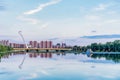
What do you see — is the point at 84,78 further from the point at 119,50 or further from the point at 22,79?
the point at 119,50

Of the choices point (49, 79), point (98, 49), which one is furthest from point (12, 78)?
point (98, 49)

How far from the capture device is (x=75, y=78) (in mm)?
15023

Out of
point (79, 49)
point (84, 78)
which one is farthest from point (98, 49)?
point (84, 78)

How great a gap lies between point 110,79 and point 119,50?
164 feet

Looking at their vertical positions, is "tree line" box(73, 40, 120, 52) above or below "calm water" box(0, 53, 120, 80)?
above

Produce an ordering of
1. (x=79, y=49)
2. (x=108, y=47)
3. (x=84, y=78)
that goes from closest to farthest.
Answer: (x=84, y=78) → (x=108, y=47) → (x=79, y=49)

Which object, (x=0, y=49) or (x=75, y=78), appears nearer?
(x=75, y=78)

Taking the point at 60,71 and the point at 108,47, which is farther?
the point at 108,47

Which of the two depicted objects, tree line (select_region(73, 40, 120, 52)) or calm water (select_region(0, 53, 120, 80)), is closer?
calm water (select_region(0, 53, 120, 80))

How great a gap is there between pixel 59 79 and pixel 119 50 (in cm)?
5057

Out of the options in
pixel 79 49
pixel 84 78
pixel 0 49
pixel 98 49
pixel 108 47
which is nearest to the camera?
pixel 84 78

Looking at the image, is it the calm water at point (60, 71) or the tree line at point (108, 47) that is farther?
the tree line at point (108, 47)

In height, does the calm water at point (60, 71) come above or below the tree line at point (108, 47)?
below

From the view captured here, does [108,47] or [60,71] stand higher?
[108,47]
